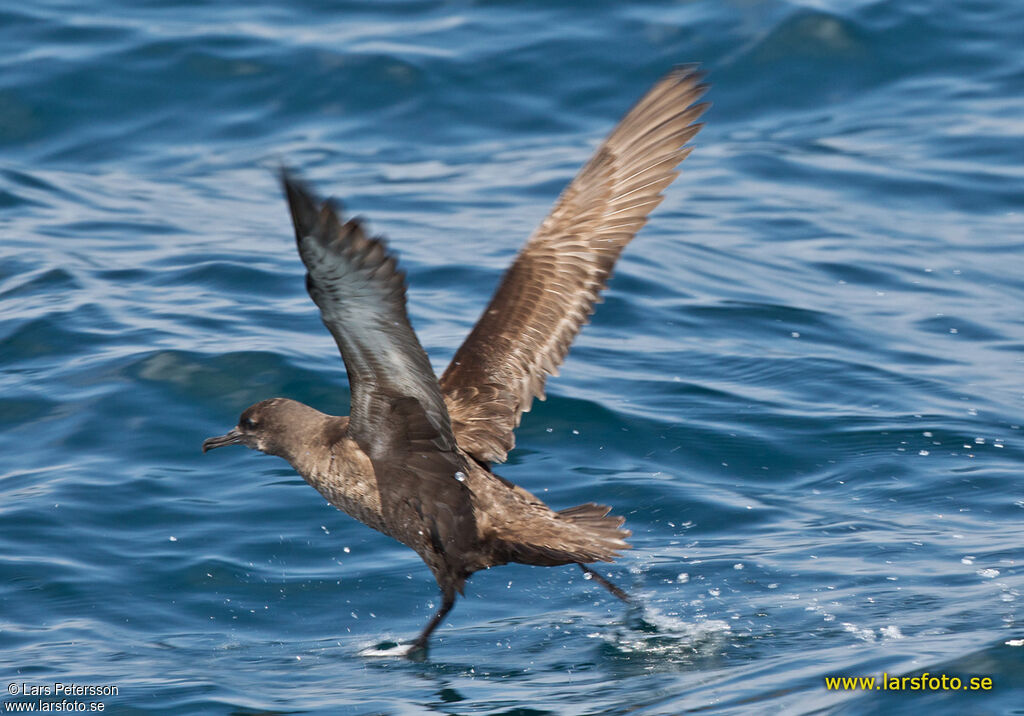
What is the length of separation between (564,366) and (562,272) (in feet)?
6.90

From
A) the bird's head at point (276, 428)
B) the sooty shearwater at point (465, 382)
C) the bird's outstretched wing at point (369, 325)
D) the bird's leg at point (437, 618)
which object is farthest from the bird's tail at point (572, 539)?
the bird's head at point (276, 428)

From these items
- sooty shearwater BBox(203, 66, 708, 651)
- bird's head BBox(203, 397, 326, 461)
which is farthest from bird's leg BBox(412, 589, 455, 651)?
bird's head BBox(203, 397, 326, 461)

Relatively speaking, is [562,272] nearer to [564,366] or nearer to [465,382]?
[465,382]

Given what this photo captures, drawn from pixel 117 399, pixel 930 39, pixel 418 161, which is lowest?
pixel 117 399

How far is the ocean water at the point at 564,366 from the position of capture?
18.3 feet

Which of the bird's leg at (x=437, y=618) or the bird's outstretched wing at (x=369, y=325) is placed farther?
the bird's leg at (x=437, y=618)

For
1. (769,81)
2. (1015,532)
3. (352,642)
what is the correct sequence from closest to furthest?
(352,642) < (1015,532) < (769,81)

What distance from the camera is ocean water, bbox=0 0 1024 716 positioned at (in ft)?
18.3

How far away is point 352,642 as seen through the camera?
233 inches

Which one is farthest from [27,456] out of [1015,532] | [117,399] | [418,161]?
[418,161]

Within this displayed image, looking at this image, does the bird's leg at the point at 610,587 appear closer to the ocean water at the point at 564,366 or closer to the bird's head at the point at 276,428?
the ocean water at the point at 564,366

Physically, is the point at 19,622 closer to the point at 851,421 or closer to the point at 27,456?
the point at 27,456

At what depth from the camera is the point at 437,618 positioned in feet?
19.2

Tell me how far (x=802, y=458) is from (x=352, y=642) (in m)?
2.87
